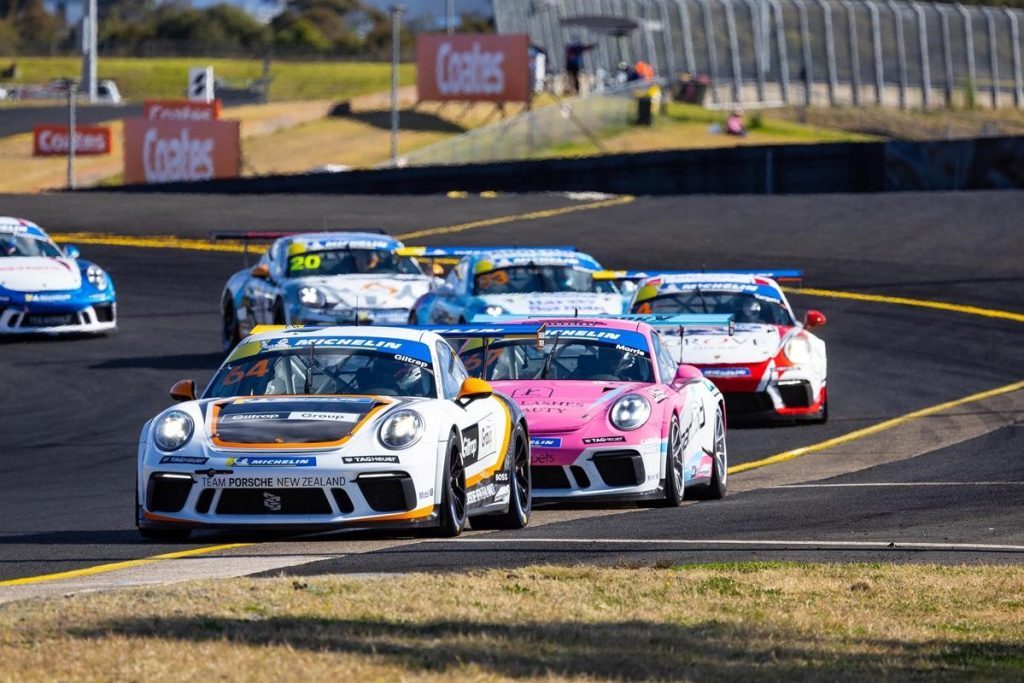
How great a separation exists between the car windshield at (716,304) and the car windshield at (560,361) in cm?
560

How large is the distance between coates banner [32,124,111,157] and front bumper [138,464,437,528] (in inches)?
2240

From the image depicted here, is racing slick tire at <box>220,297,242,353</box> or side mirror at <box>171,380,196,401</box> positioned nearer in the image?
side mirror at <box>171,380,196,401</box>

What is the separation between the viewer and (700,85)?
7112 cm

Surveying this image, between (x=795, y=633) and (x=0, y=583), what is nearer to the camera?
(x=795, y=633)

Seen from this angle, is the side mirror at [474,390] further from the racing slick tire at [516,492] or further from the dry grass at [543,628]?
the dry grass at [543,628]

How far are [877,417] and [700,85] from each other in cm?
5304

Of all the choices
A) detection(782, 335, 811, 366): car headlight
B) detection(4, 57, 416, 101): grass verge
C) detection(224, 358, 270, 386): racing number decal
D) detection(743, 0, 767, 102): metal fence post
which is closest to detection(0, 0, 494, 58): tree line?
detection(4, 57, 416, 101): grass verge

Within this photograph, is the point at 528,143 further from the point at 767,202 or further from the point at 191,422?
the point at 191,422

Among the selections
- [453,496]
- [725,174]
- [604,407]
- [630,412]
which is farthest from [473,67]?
[453,496]

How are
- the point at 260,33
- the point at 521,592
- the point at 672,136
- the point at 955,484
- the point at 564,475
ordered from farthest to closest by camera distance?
the point at 260,33 < the point at 672,136 < the point at 955,484 < the point at 564,475 < the point at 521,592

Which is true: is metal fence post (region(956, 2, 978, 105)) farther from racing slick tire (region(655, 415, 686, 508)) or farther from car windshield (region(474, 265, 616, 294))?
racing slick tire (region(655, 415, 686, 508))

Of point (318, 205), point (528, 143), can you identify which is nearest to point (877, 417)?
point (318, 205)

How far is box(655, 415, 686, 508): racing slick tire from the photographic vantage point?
12.6 meters

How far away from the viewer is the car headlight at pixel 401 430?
A: 1016cm
